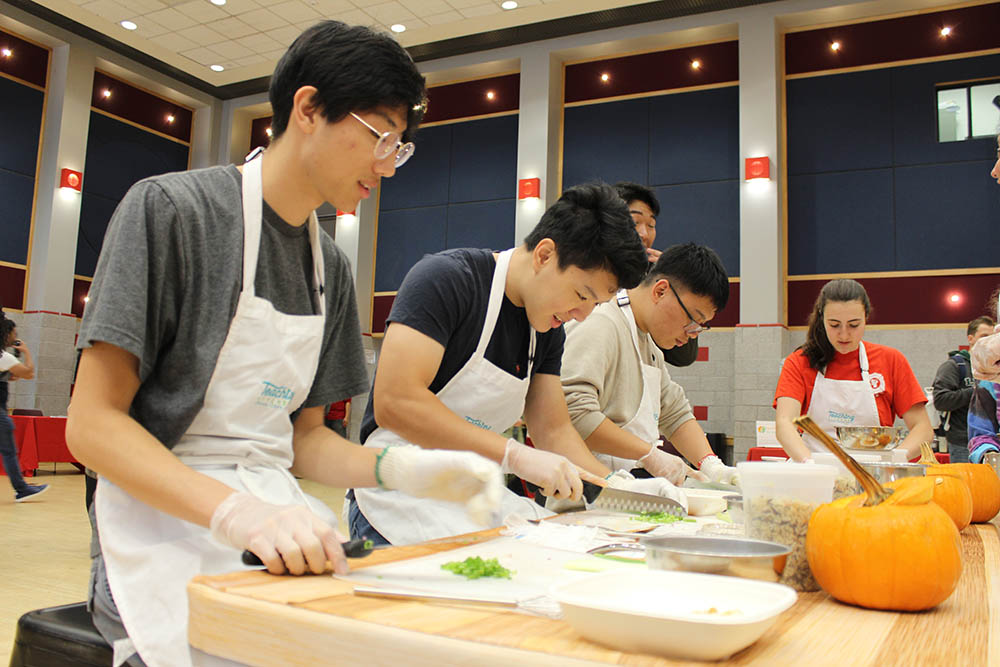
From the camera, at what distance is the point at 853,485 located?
1385 mm

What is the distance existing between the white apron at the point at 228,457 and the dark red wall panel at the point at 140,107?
11.7m

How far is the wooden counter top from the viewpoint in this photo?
688 mm

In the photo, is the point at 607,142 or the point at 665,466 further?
Result: the point at 607,142

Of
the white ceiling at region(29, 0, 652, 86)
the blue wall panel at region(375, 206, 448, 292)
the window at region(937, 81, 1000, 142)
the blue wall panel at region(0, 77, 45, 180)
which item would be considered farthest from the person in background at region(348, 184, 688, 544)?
the blue wall panel at region(0, 77, 45, 180)

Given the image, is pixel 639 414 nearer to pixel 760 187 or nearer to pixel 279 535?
pixel 279 535

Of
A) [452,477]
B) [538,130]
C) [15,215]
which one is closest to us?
[452,477]

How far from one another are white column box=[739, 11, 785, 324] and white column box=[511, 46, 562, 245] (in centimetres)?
242

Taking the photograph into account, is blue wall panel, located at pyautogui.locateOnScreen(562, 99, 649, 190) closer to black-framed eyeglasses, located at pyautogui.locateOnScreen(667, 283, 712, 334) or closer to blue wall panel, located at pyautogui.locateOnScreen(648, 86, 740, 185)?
blue wall panel, located at pyautogui.locateOnScreen(648, 86, 740, 185)

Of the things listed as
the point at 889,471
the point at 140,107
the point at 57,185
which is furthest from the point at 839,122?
the point at 57,185

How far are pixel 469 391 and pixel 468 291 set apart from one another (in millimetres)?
257

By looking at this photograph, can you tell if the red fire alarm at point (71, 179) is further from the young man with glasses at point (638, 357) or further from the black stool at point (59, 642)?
the black stool at point (59, 642)

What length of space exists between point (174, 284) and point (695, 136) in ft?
30.1

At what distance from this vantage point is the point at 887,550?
91 cm

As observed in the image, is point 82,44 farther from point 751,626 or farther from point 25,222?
point 751,626
